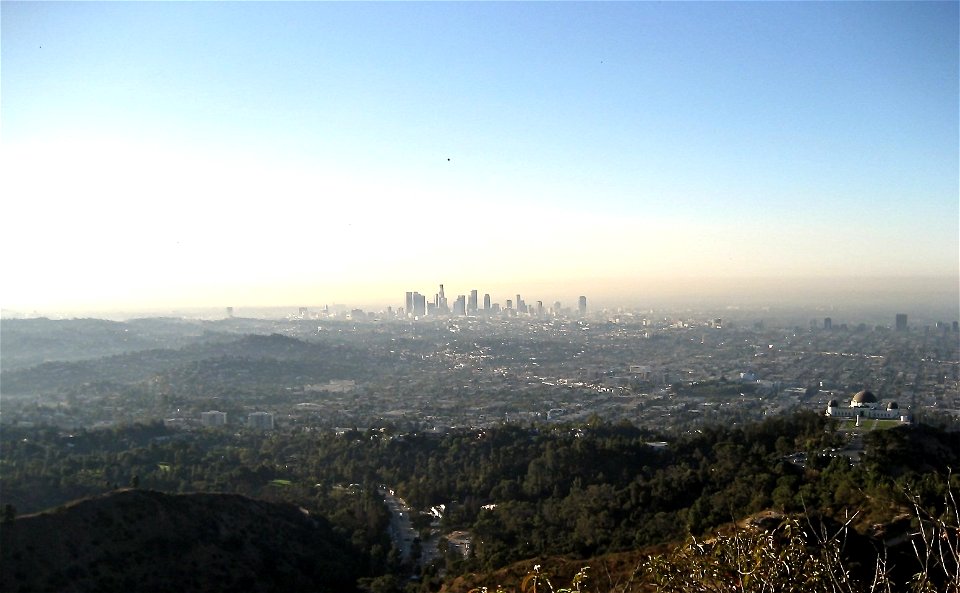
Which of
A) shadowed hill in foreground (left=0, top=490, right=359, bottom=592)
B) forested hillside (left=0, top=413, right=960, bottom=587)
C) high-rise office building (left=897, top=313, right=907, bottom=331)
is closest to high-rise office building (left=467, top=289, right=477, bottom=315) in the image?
high-rise office building (left=897, top=313, right=907, bottom=331)

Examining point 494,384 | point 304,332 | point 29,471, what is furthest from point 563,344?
point 29,471

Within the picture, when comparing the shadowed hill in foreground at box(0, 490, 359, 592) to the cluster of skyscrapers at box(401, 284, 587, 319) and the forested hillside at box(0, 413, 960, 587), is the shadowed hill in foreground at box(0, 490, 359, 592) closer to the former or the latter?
the forested hillside at box(0, 413, 960, 587)

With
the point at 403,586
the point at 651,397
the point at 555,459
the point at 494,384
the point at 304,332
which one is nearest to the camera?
the point at 403,586

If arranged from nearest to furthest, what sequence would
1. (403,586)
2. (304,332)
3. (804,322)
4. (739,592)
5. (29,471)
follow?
(739,592)
(403,586)
(29,471)
(804,322)
(304,332)

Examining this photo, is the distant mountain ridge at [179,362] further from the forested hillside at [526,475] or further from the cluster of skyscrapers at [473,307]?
the cluster of skyscrapers at [473,307]

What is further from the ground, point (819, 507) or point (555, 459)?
point (819, 507)

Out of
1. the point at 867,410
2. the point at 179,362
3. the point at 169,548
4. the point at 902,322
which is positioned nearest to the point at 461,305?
the point at 179,362

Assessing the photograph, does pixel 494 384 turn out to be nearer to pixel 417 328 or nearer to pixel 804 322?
pixel 804 322

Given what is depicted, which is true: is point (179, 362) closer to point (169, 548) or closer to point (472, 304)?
point (169, 548)

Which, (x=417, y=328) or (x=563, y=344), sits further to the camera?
(x=417, y=328)
